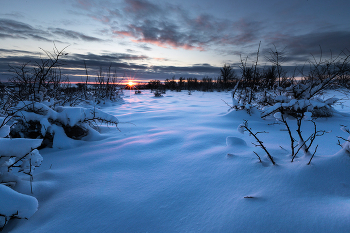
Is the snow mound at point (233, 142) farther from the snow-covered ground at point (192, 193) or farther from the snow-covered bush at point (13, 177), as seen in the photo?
the snow-covered bush at point (13, 177)

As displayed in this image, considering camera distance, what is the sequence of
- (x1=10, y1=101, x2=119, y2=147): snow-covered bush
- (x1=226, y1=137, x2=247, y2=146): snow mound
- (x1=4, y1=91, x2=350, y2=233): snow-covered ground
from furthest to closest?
(x1=10, y1=101, x2=119, y2=147): snow-covered bush < (x1=226, y1=137, x2=247, y2=146): snow mound < (x1=4, y1=91, x2=350, y2=233): snow-covered ground

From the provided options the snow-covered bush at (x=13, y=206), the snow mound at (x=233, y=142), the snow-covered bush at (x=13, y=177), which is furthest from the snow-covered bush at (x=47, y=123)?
the snow mound at (x=233, y=142)

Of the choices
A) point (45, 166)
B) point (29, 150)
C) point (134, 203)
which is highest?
point (29, 150)

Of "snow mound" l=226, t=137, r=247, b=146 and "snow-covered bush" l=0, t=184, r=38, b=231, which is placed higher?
"snow mound" l=226, t=137, r=247, b=146

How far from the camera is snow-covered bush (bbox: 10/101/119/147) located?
2.11 meters

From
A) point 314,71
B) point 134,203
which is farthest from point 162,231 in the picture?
point 314,71

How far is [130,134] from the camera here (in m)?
2.66

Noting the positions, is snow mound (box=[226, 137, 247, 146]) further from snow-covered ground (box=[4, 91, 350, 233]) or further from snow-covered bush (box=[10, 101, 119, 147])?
snow-covered bush (box=[10, 101, 119, 147])

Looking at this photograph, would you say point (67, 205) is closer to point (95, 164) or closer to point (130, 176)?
A: point (130, 176)

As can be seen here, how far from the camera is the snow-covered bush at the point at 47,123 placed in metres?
2.11

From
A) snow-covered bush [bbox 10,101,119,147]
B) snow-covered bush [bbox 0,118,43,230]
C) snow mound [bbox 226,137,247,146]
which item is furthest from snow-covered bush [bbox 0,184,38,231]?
snow mound [bbox 226,137,247,146]

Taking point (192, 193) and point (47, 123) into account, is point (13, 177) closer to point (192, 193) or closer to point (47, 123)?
point (47, 123)

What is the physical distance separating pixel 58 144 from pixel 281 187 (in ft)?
8.06

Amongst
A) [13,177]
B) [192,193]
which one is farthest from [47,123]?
[192,193]
